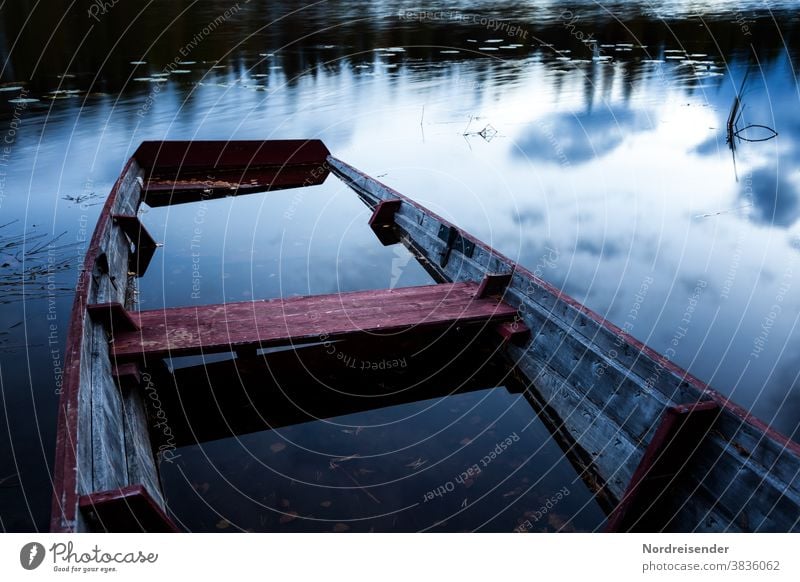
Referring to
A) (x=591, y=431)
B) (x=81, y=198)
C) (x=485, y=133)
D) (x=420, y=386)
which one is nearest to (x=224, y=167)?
(x=81, y=198)

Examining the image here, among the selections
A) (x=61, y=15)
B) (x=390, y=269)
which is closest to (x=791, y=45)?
(x=390, y=269)

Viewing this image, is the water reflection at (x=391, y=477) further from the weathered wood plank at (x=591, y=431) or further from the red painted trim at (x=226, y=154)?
the red painted trim at (x=226, y=154)

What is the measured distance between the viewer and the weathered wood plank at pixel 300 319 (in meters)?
4.89

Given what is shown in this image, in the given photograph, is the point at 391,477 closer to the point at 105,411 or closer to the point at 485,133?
the point at 105,411

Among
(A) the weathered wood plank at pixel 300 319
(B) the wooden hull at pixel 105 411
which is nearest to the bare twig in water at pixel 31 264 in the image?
(B) the wooden hull at pixel 105 411

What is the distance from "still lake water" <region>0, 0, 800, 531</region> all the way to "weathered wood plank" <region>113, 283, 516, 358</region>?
27.0 inches

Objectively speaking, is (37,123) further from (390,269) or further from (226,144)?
(390,269)

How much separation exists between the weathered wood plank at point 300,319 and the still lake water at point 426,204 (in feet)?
2.25

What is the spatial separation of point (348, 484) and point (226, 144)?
923 centimetres

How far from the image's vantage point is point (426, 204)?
11125 millimetres

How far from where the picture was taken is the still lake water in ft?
A: 14.4

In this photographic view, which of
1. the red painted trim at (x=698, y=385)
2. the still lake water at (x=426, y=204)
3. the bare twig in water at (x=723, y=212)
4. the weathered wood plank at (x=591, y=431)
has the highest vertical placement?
the red painted trim at (x=698, y=385)

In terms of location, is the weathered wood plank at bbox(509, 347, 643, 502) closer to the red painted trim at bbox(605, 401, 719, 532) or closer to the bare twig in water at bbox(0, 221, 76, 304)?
the red painted trim at bbox(605, 401, 719, 532)

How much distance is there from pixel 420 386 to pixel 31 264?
17.5ft
